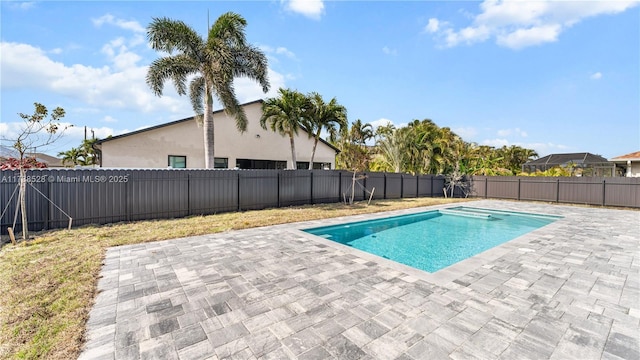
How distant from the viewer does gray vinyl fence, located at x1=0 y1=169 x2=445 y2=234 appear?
646 centimetres

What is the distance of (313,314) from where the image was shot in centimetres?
279

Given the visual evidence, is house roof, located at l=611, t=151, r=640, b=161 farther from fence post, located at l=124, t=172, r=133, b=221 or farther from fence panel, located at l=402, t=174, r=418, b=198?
fence post, located at l=124, t=172, r=133, b=221

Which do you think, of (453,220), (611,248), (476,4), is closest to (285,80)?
(476,4)

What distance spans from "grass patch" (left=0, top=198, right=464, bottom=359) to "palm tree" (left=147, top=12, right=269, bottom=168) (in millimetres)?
5056

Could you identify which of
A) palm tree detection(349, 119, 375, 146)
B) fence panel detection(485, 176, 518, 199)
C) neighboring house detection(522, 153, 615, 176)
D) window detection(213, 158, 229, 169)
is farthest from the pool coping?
neighboring house detection(522, 153, 615, 176)

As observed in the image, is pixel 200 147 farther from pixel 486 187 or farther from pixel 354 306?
pixel 486 187

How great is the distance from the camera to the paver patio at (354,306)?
7.43 feet

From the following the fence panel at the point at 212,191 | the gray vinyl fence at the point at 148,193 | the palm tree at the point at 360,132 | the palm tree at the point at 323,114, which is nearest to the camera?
the gray vinyl fence at the point at 148,193

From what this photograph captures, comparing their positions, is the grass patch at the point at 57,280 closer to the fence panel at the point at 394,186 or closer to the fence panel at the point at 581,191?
the fence panel at the point at 394,186

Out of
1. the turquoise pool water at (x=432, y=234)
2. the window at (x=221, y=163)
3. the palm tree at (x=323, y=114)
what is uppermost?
the palm tree at (x=323, y=114)

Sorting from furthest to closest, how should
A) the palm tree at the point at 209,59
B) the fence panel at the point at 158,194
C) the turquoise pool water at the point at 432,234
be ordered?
the palm tree at the point at 209,59, the fence panel at the point at 158,194, the turquoise pool water at the point at 432,234

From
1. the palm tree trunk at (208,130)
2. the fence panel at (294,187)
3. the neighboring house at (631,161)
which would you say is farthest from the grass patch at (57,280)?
the neighboring house at (631,161)

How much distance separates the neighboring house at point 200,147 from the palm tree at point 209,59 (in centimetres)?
376

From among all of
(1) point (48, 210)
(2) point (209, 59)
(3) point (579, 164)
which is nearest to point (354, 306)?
(1) point (48, 210)
